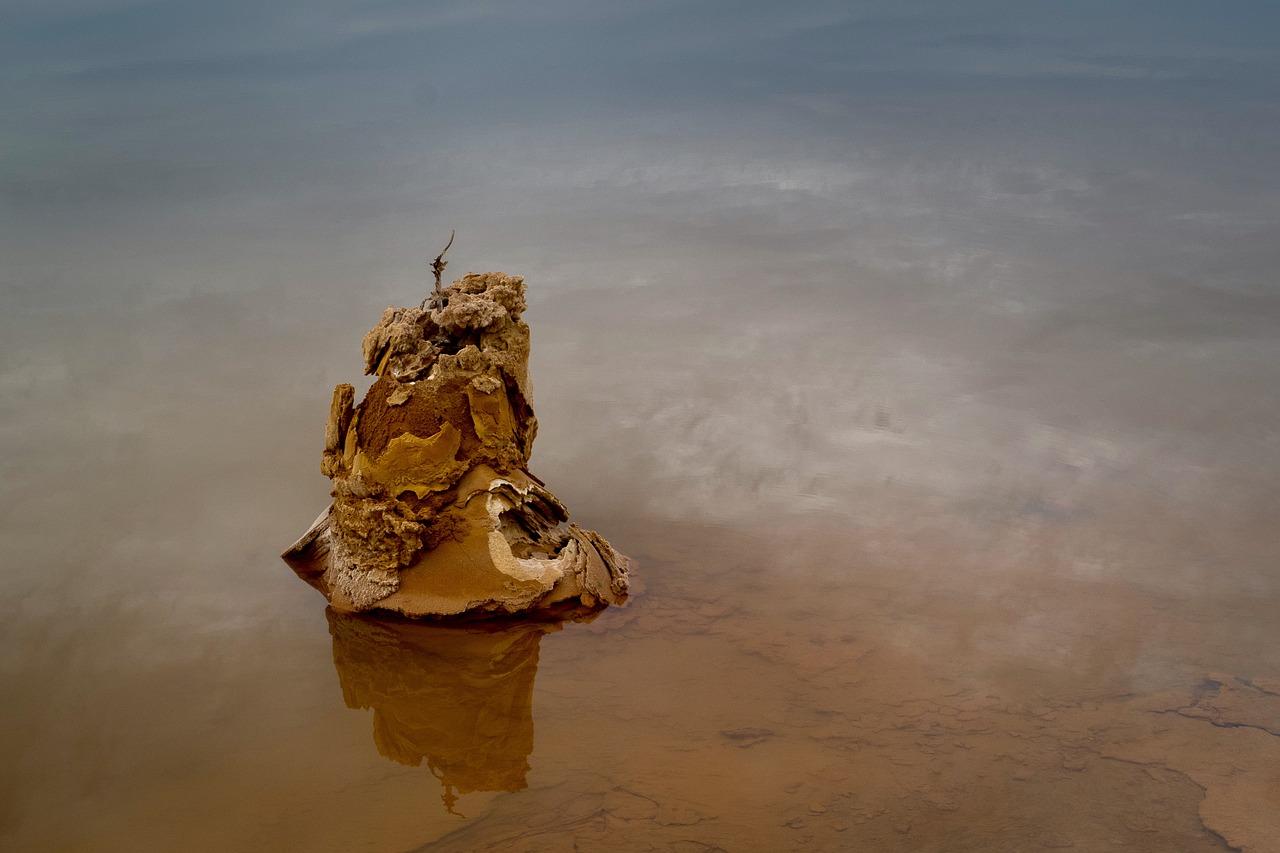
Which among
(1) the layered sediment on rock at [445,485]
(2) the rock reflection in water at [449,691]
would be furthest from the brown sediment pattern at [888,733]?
(1) the layered sediment on rock at [445,485]

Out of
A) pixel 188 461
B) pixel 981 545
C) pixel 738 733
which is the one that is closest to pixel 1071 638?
pixel 981 545

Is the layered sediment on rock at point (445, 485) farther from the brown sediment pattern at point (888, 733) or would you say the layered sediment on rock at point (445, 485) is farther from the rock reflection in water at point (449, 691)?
the brown sediment pattern at point (888, 733)

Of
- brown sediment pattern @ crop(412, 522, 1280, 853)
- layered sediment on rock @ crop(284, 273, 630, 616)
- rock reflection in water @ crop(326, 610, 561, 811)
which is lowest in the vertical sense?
brown sediment pattern @ crop(412, 522, 1280, 853)

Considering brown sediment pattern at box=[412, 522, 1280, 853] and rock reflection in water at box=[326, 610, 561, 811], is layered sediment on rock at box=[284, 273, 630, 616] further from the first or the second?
brown sediment pattern at box=[412, 522, 1280, 853]

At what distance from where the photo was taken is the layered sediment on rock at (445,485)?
5.50 metres

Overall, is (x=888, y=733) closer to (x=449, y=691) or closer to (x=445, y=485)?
(x=449, y=691)

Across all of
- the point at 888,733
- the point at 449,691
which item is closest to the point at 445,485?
the point at 449,691

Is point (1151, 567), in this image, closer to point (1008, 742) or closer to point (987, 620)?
point (987, 620)

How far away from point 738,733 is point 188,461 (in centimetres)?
402

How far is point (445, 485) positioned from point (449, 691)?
981mm

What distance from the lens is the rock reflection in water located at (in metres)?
4.72

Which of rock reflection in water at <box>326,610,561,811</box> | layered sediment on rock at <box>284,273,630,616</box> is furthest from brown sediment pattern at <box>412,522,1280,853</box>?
layered sediment on rock at <box>284,273,630,616</box>

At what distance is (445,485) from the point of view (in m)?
5.56

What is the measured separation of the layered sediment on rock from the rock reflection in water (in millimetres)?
115
